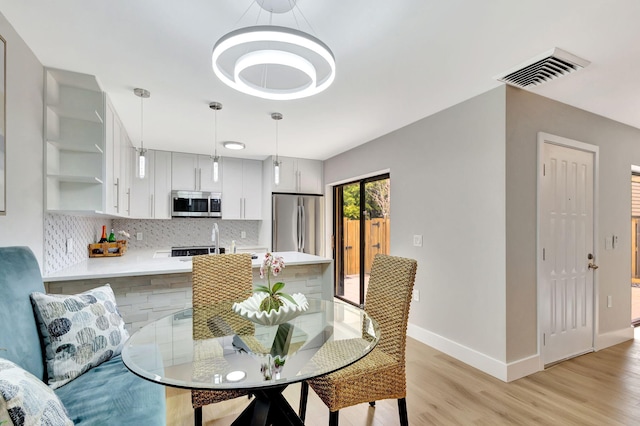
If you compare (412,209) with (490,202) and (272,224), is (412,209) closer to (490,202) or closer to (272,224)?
(490,202)

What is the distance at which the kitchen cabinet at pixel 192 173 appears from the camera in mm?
4578

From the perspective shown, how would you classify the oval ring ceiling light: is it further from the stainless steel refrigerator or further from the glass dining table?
the stainless steel refrigerator

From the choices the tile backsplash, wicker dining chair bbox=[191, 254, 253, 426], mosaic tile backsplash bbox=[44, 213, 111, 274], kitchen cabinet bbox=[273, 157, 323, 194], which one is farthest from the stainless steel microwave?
wicker dining chair bbox=[191, 254, 253, 426]

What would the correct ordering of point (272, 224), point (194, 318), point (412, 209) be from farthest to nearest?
point (272, 224) → point (412, 209) → point (194, 318)

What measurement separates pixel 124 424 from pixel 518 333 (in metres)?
2.70

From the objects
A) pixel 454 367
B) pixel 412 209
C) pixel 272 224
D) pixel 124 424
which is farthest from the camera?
pixel 272 224

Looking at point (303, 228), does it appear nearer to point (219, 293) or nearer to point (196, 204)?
point (196, 204)

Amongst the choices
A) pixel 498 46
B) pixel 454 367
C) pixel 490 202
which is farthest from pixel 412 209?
pixel 498 46

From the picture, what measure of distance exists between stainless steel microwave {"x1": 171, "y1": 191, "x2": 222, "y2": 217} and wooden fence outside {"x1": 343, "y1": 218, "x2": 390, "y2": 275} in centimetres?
209

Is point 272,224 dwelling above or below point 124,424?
above

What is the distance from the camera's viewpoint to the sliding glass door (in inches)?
161

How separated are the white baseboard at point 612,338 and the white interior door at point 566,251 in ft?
0.42

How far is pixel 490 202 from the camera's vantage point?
252cm

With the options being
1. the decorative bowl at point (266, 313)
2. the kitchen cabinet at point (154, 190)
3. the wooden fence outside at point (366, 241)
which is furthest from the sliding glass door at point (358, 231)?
the kitchen cabinet at point (154, 190)
